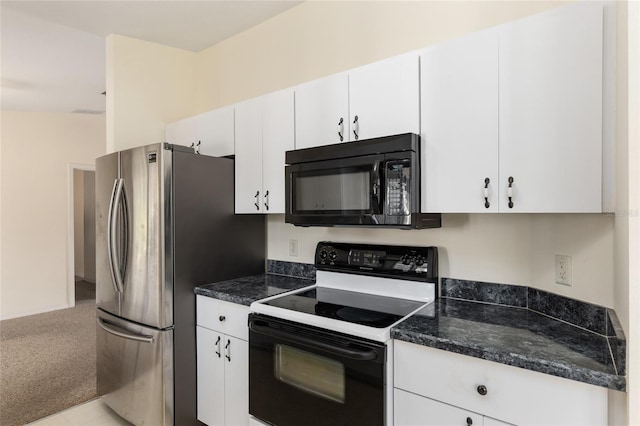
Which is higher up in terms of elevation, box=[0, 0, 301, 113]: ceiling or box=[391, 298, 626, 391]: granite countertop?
box=[0, 0, 301, 113]: ceiling

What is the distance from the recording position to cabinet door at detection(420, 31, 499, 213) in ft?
4.89

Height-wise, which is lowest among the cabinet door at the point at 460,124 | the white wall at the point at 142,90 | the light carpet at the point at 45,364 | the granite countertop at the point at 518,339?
the light carpet at the point at 45,364

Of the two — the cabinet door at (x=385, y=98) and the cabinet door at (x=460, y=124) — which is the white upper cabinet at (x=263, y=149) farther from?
the cabinet door at (x=460, y=124)

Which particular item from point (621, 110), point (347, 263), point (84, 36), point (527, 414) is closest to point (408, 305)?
point (347, 263)

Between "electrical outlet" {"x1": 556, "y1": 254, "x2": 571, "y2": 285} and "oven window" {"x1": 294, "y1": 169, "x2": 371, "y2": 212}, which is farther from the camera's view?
"oven window" {"x1": 294, "y1": 169, "x2": 371, "y2": 212}

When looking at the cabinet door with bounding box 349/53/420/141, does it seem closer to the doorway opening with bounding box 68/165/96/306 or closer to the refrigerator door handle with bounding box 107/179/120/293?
the refrigerator door handle with bounding box 107/179/120/293

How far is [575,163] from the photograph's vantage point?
1.31 m

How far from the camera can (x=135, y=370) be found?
2258 mm

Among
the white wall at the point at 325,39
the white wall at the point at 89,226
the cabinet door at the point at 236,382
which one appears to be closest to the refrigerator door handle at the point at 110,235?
the cabinet door at the point at 236,382

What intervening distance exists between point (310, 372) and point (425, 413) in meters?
0.52

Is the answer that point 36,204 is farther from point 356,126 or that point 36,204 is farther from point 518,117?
point 518,117

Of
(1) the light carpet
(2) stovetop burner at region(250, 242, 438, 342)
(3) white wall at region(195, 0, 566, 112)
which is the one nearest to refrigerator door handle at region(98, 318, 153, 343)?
(1) the light carpet

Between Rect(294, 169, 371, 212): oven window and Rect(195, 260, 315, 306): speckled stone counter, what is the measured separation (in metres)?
0.54

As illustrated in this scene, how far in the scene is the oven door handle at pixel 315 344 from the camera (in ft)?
4.79
